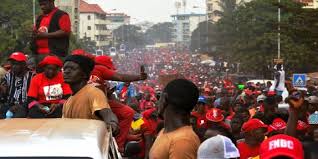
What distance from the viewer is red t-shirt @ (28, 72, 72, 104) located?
31.9 feet

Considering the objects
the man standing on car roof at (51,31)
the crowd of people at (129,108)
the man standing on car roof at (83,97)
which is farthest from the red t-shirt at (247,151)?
the man standing on car roof at (51,31)

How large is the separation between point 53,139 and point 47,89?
4324mm

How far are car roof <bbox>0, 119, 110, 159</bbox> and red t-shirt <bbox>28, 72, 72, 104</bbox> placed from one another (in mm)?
3442

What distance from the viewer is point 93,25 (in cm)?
18738

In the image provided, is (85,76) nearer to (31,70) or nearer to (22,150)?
(22,150)

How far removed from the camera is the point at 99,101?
775 cm

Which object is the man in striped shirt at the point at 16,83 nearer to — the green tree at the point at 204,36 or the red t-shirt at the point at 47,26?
the red t-shirt at the point at 47,26

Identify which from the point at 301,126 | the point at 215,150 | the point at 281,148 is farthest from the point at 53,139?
the point at 301,126

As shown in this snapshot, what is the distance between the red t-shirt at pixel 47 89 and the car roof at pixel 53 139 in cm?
344

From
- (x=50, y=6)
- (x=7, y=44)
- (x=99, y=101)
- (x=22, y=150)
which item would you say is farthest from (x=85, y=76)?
(x=7, y=44)

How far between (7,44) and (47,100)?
60.1 metres

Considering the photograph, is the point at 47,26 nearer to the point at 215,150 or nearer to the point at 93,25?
the point at 215,150

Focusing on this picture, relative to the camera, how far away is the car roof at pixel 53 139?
5.25 meters

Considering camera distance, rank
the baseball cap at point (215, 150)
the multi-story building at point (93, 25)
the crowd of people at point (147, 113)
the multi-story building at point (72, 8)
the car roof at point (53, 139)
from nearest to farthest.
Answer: the car roof at point (53, 139) < the baseball cap at point (215, 150) < the crowd of people at point (147, 113) < the multi-story building at point (72, 8) < the multi-story building at point (93, 25)
